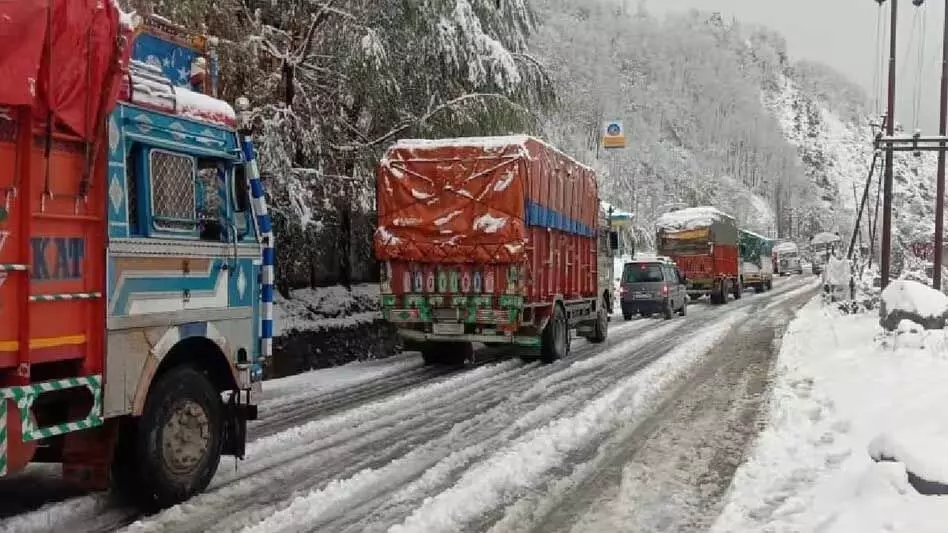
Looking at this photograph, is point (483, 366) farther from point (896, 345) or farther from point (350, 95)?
point (896, 345)

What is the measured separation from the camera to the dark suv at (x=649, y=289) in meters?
25.8

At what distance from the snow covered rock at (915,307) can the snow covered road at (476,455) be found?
2812 mm

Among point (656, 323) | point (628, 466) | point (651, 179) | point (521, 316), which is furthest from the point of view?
point (651, 179)

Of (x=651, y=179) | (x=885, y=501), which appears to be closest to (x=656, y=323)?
(x=885, y=501)

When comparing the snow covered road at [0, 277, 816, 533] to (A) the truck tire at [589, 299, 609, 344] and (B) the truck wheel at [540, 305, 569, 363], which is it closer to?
(B) the truck wheel at [540, 305, 569, 363]

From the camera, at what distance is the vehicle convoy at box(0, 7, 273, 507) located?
175 inches

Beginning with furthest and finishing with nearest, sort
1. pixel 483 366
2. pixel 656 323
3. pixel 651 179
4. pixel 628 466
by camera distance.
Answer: pixel 651 179
pixel 656 323
pixel 483 366
pixel 628 466

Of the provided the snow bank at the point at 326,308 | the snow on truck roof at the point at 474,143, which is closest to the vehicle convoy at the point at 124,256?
the snow on truck roof at the point at 474,143

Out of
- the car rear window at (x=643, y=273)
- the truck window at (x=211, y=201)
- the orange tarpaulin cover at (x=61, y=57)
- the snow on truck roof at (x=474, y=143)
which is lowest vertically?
the car rear window at (x=643, y=273)

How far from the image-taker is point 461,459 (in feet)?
23.6

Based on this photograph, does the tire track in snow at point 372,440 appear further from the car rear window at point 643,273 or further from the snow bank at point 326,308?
the car rear window at point 643,273

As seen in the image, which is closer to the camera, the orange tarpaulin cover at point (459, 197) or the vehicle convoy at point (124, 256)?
the vehicle convoy at point (124, 256)

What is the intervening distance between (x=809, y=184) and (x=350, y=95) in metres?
153

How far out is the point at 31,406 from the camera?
4551 millimetres
